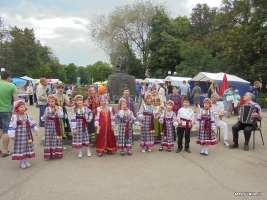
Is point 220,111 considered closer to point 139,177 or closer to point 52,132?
point 139,177

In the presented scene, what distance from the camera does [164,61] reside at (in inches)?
1350

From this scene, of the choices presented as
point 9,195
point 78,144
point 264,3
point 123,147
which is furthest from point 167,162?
point 264,3

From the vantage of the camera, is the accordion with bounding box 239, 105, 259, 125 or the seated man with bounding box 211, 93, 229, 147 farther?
the seated man with bounding box 211, 93, 229, 147

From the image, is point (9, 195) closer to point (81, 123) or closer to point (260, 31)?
point (81, 123)

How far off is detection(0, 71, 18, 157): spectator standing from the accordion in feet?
20.0

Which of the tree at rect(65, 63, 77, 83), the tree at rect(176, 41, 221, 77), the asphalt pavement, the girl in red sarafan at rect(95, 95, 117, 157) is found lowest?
the asphalt pavement

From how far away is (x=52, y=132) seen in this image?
6.04 metres

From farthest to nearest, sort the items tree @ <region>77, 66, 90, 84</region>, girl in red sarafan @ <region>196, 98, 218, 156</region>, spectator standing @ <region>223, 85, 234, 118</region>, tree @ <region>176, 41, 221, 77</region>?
→ tree @ <region>77, 66, 90, 84</region> < tree @ <region>176, 41, 221, 77</region> < spectator standing @ <region>223, 85, 234, 118</region> < girl in red sarafan @ <region>196, 98, 218, 156</region>

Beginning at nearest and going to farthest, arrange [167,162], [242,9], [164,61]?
[167,162]
[242,9]
[164,61]

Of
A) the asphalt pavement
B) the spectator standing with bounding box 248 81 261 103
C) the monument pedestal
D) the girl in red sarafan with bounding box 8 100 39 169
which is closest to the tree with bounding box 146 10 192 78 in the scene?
the spectator standing with bounding box 248 81 261 103

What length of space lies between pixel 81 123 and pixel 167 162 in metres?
2.22

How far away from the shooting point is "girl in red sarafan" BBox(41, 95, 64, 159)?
600cm

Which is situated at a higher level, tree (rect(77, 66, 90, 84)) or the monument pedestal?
tree (rect(77, 66, 90, 84))

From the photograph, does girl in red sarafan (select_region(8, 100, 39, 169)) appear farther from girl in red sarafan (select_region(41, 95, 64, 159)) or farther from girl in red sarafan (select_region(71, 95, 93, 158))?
girl in red sarafan (select_region(71, 95, 93, 158))
